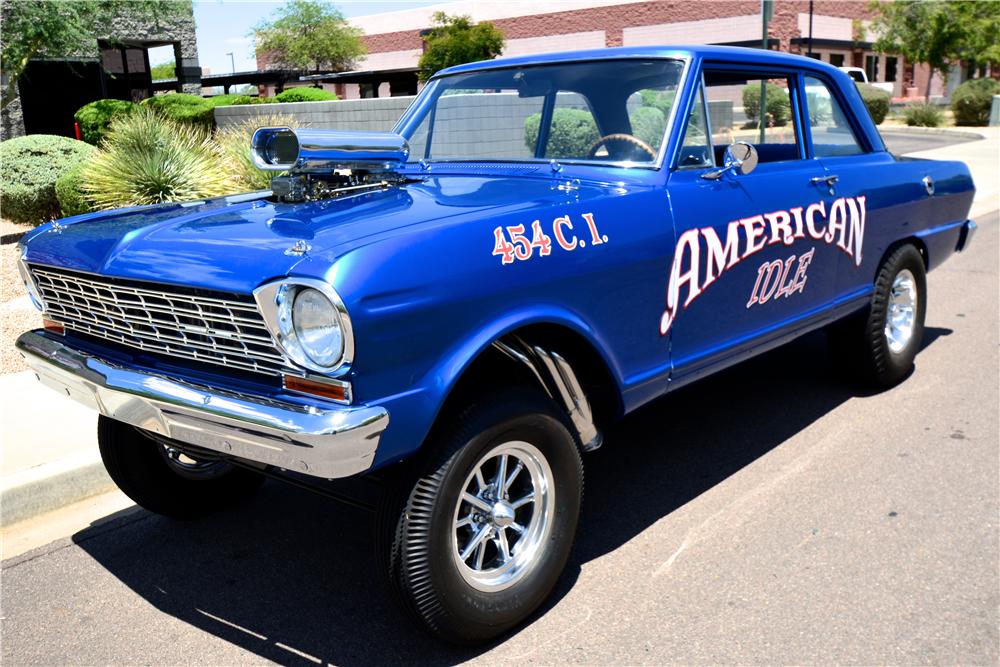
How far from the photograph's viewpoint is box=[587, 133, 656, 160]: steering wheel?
3951mm

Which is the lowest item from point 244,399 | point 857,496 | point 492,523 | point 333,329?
point 857,496

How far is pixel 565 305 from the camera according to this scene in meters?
3.23

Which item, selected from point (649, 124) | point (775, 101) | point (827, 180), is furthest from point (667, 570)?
point (775, 101)

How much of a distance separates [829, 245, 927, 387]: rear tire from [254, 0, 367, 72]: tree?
1944 inches

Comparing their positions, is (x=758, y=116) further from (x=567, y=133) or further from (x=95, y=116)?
(x=95, y=116)

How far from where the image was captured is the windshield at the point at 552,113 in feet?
13.3

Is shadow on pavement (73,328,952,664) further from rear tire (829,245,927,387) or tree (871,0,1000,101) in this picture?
tree (871,0,1000,101)

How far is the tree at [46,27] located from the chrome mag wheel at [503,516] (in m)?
13.0

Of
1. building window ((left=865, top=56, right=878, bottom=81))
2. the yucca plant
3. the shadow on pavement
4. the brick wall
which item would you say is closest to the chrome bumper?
the shadow on pavement

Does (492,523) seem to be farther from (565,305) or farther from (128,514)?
(128,514)

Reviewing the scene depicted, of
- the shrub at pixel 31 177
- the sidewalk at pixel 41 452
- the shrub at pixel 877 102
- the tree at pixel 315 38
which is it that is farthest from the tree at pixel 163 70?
the sidewalk at pixel 41 452

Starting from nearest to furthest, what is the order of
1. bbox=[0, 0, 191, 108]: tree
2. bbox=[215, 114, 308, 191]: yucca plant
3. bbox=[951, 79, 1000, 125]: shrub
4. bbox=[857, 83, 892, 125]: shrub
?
1. bbox=[215, 114, 308, 191]: yucca plant
2. bbox=[0, 0, 191, 108]: tree
3. bbox=[857, 83, 892, 125]: shrub
4. bbox=[951, 79, 1000, 125]: shrub

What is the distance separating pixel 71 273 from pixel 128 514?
1.39 metres

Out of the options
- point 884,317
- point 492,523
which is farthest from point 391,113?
point 492,523
